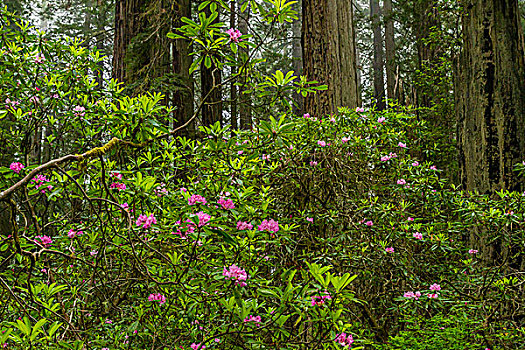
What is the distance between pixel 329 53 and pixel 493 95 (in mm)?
1702

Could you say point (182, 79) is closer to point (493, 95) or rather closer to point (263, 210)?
point (493, 95)

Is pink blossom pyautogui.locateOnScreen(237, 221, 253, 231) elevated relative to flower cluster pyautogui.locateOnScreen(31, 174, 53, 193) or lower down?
lower down

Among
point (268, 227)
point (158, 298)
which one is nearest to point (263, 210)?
point (268, 227)

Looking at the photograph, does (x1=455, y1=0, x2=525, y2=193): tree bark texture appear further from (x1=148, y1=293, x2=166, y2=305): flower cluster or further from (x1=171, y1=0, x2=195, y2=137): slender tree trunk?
(x1=171, y1=0, x2=195, y2=137): slender tree trunk

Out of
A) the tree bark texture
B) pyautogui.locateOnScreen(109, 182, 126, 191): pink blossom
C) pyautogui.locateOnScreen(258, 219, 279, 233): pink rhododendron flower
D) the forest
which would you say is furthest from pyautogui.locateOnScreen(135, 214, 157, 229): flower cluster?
the tree bark texture

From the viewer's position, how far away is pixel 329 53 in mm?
4734

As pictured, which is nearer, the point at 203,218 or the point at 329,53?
the point at 203,218

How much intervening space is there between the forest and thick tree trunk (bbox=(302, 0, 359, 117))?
18 mm

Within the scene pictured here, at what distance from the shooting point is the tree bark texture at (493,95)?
14.8 ft

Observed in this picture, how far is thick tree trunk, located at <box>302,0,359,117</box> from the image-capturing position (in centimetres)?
465

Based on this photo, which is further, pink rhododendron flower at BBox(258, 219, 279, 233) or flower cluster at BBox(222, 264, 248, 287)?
pink rhododendron flower at BBox(258, 219, 279, 233)

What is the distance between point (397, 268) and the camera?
3.27 meters

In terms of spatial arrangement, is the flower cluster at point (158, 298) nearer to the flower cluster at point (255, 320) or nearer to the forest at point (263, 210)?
the forest at point (263, 210)

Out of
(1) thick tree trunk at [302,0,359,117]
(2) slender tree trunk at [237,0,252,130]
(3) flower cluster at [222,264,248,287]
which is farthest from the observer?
(1) thick tree trunk at [302,0,359,117]
